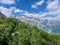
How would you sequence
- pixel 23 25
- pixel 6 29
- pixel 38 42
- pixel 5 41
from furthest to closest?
pixel 23 25, pixel 6 29, pixel 5 41, pixel 38 42

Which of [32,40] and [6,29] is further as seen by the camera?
[6,29]

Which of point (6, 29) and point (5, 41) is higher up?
point (6, 29)

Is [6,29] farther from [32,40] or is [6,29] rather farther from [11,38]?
[32,40]

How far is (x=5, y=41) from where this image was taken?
7388cm

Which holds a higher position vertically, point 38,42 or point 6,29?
point 6,29

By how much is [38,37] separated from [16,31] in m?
14.2

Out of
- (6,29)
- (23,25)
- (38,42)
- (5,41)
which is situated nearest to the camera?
(38,42)

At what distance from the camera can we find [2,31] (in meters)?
77.9

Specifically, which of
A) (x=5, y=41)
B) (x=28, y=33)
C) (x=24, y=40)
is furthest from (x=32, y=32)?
(x=5, y=41)

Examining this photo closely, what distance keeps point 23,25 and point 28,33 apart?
12.2 m

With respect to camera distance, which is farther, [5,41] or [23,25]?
[23,25]

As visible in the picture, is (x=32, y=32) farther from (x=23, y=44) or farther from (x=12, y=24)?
(x=12, y=24)

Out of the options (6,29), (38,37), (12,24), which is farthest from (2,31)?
(38,37)

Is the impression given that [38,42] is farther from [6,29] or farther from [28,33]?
[6,29]
